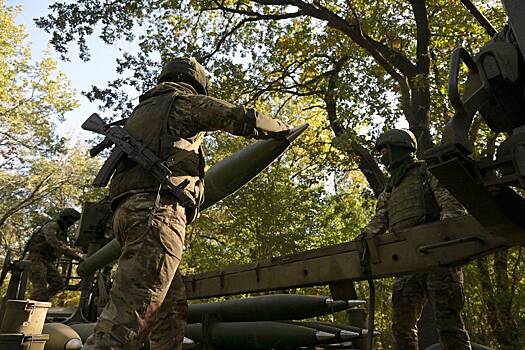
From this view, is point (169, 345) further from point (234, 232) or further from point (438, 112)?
point (234, 232)

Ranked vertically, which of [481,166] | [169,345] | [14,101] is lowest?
[169,345]

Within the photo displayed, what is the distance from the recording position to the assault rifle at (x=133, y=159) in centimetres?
298

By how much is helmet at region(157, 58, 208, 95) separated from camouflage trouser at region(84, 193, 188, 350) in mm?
1259

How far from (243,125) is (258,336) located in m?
2.52

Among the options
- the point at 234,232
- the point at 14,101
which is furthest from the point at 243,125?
the point at 14,101

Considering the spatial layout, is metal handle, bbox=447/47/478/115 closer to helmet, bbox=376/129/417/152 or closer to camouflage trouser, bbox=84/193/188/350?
camouflage trouser, bbox=84/193/188/350

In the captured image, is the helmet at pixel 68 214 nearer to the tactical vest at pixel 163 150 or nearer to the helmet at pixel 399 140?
the tactical vest at pixel 163 150

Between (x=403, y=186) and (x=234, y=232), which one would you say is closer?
(x=403, y=186)

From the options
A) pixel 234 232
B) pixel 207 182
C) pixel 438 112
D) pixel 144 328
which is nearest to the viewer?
pixel 144 328

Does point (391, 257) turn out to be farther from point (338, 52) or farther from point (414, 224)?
point (338, 52)

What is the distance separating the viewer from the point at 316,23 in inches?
496

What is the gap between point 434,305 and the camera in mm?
3725

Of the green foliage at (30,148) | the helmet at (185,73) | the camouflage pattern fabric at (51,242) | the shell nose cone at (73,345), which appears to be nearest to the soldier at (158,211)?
the helmet at (185,73)

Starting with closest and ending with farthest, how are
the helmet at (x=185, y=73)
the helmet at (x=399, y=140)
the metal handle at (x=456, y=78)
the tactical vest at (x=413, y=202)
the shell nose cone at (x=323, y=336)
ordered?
the metal handle at (x=456, y=78) < the helmet at (x=185, y=73) < the tactical vest at (x=413, y=202) < the shell nose cone at (x=323, y=336) < the helmet at (x=399, y=140)
